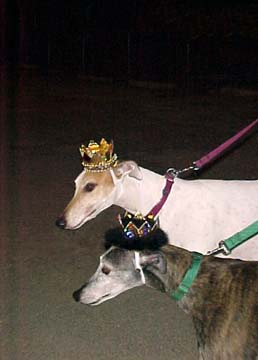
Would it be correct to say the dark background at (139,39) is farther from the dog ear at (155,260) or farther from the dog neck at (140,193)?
the dog ear at (155,260)

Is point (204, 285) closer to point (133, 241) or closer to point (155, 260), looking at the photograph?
point (155, 260)

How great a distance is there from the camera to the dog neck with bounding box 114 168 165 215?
5.91 meters

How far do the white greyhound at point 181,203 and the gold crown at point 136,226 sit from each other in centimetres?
87

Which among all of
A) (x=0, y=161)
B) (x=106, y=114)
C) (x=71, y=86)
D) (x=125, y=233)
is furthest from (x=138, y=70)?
(x=125, y=233)

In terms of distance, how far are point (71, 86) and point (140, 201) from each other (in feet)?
58.7

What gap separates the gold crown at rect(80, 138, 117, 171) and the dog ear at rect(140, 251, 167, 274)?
1563mm

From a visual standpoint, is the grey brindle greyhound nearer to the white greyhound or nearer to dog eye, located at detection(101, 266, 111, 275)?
dog eye, located at detection(101, 266, 111, 275)

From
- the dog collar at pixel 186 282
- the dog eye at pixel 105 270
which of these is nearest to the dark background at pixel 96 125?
the dog eye at pixel 105 270

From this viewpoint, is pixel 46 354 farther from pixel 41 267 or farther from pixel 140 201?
pixel 41 267

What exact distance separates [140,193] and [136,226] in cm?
125

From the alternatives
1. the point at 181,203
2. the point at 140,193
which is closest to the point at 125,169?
the point at 140,193

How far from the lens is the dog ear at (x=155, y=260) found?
14.2 feet

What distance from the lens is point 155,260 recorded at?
4336 mm

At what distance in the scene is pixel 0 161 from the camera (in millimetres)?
11422
